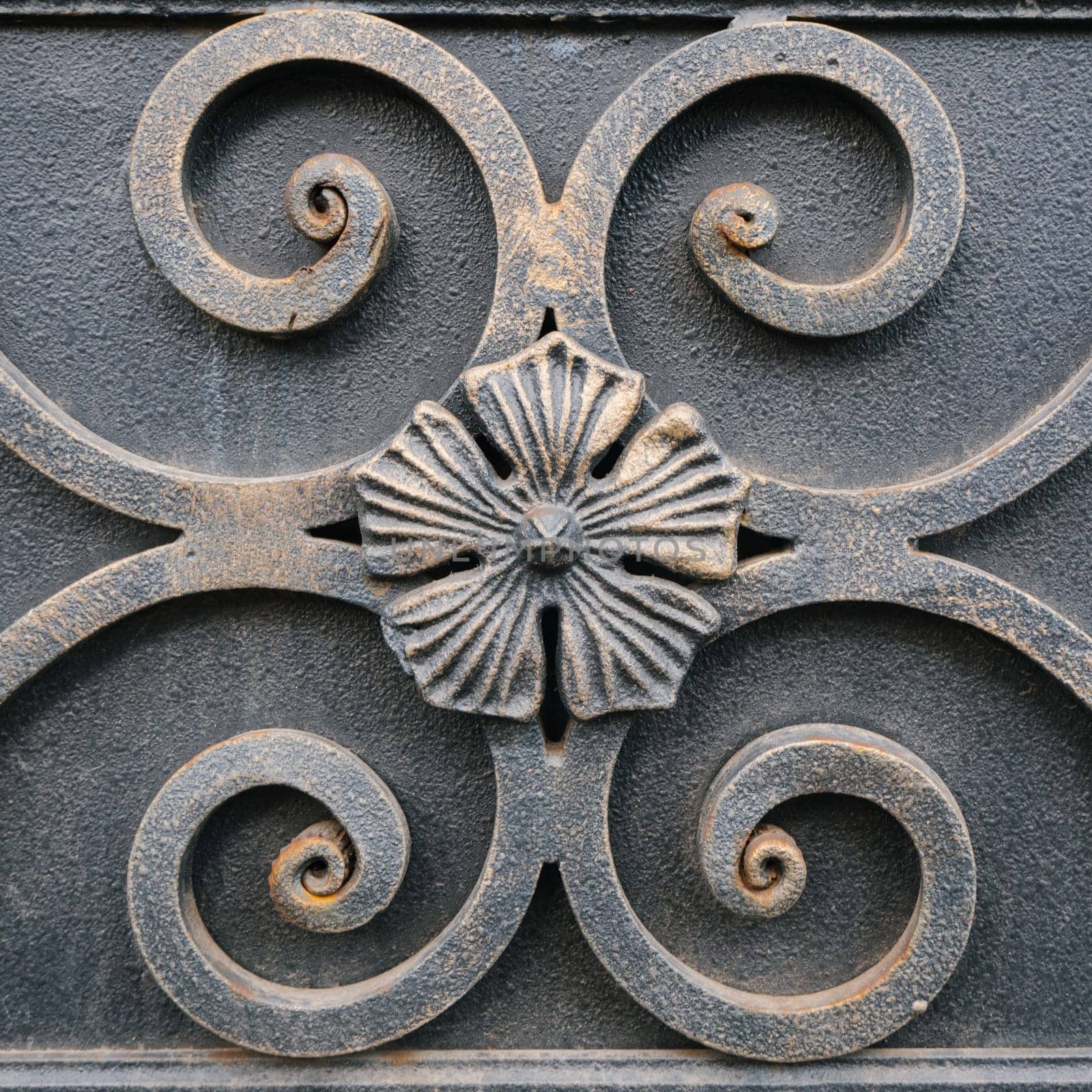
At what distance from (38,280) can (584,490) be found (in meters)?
0.54

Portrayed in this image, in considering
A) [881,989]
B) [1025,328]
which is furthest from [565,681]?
[1025,328]

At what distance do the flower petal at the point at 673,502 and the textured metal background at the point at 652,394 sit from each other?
0.23 feet

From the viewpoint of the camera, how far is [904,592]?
0.76 m

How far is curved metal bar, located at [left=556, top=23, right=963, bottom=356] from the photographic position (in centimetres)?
74

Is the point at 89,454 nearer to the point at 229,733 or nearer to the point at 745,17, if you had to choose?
the point at 229,733

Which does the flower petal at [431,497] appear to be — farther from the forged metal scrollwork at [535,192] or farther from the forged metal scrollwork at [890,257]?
the forged metal scrollwork at [890,257]

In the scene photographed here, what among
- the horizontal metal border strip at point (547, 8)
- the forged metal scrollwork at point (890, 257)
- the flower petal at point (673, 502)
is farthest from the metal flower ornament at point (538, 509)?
the horizontal metal border strip at point (547, 8)

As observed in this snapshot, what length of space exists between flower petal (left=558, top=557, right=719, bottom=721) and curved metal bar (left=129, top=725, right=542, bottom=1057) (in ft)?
0.23

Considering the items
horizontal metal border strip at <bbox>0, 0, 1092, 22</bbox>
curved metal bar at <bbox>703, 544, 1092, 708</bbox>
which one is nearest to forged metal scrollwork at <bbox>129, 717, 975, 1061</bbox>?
curved metal bar at <bbox>703, 544, 1092, 708</bbox>

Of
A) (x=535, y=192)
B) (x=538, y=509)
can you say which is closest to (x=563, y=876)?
(x=538, y=509)

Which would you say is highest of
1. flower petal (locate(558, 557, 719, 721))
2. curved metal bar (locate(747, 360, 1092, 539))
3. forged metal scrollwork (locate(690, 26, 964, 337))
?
forged metal scrollwork (locate(690, 26, 964, 337))

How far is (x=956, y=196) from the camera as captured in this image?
0.75 meters

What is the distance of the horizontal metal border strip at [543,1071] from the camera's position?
0.78 metres

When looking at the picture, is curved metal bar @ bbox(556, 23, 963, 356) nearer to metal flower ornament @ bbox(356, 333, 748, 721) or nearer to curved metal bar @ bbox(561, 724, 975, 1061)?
metal flower ornament @ bbox(356, 333, 748, 721)
